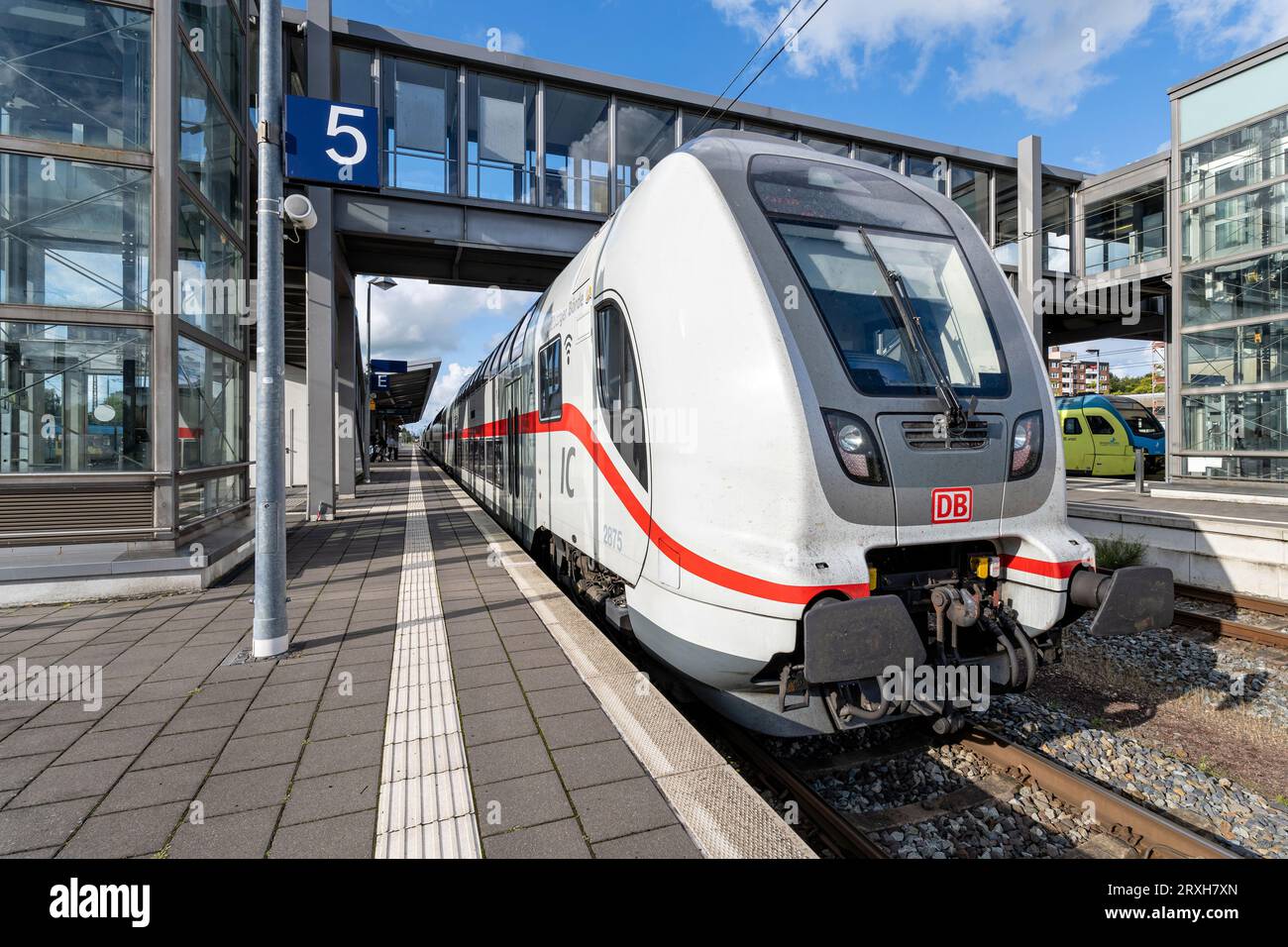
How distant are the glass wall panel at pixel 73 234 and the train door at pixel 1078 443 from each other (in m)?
22.5

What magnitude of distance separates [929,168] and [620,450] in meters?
16.6

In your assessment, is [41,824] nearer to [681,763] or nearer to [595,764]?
[595,764]

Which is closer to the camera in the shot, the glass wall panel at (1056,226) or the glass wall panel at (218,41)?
the glass wall panel at (218,41)

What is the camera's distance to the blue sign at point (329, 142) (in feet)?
16.6

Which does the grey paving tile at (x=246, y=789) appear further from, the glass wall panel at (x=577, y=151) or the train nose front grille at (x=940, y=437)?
the glass wall panel at (x=577, y=151)

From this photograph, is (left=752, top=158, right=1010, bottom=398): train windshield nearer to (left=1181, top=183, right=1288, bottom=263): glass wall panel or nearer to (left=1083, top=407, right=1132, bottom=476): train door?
(left=1181, top=183, right=1288, bottom=263): glass wall panel

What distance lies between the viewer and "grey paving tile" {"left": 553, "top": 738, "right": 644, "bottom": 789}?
269 cm

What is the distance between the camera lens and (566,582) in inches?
261

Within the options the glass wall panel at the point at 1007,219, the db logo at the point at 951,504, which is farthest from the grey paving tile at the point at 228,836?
the glass wall panel at the point at 1007,219

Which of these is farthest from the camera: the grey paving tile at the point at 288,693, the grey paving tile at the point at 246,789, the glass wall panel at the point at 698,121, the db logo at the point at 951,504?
the glass wall panel at the point at 698,121

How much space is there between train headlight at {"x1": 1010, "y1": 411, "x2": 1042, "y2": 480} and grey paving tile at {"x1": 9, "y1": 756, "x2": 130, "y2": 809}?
Answer: 435 cm

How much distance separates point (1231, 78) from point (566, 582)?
16.4 meters
